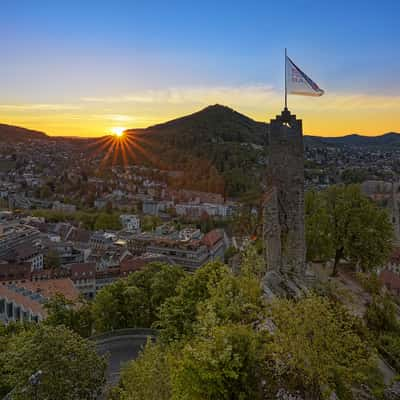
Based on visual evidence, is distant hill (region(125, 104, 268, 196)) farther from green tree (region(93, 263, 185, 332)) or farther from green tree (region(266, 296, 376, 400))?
green tree (region(266, 296, 376, 400))

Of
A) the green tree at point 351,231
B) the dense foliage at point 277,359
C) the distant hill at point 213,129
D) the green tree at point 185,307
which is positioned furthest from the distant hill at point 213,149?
the dense foliage at point 277,359

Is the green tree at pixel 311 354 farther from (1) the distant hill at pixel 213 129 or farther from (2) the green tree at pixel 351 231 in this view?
(1) the distant hill at pixel 213 129

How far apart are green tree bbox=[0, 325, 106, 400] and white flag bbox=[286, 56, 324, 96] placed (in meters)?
→ 10.4

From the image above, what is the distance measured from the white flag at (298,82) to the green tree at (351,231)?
10.2 m

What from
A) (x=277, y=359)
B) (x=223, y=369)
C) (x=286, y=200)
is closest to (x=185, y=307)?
(x=286, y=200)

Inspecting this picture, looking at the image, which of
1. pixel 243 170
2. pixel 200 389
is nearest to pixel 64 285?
pixel 200 389

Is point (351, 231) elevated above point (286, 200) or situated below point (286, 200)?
below

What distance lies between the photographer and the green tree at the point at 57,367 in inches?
396

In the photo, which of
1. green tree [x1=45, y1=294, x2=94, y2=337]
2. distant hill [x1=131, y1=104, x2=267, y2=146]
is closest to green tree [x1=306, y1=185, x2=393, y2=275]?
green tree [x1=45, y1=294, x2=94, y2=337]

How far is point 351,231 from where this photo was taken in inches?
821

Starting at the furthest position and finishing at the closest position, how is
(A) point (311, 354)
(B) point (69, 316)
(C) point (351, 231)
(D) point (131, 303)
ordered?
1. (C) point (351, 231)
2. (D) point (131, 303)
3. (B) point (69, 316)
4. (A) point (311, 354)

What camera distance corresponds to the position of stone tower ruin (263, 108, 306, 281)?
13.0 metres

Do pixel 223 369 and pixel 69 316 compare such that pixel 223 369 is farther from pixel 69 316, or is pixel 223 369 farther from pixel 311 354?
pixel 69 316

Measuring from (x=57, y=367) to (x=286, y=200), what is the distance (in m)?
8.51
